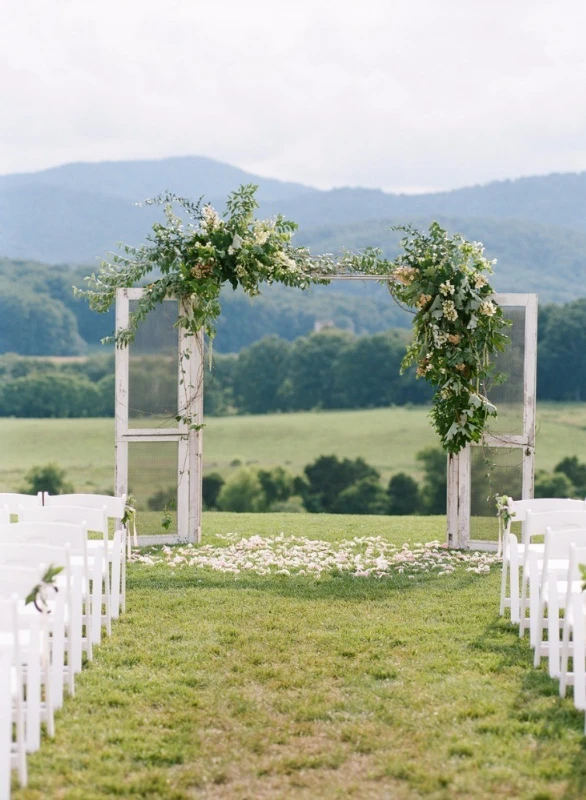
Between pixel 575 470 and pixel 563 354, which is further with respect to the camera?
pixel 575 470

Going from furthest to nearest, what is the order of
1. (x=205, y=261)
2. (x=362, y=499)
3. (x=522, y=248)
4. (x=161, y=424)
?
(x=522, y=248)
(x=362, y=499)
(x=161, y=424)
(x=205, y=261)

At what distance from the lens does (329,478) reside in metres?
35.9

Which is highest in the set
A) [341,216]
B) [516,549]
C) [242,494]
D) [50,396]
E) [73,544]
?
[341,216]

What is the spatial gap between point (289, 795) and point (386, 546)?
5.85 metres

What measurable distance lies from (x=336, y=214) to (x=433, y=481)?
2210cm

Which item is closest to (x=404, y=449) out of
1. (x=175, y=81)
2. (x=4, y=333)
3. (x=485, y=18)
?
(x=4, y=333)

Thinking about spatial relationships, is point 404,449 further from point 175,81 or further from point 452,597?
point 452,597

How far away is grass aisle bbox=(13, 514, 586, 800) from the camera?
13.1 feet

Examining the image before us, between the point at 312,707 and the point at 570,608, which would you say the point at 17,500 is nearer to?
the point at 312,707

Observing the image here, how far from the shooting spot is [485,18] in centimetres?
4631

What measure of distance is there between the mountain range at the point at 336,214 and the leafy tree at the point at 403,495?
10935 millimetres

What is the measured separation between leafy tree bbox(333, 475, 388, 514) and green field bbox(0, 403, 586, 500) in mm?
4316

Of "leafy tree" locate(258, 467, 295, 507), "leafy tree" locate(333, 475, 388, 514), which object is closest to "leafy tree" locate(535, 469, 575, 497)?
"leafy tree" locate(333, 475, 388, 514)

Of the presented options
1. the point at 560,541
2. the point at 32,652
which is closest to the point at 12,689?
the point at 32,652
